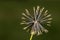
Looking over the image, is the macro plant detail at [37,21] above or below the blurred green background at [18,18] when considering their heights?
below

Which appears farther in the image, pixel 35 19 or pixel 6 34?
pixel 6 34

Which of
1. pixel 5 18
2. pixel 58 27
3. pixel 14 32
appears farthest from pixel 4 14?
pixel 58 27

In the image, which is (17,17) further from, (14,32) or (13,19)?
(14,32)

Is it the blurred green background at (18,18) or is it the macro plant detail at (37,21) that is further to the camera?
the blurred green background at (18,18)

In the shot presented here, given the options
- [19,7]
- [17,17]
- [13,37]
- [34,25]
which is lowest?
[34,25]

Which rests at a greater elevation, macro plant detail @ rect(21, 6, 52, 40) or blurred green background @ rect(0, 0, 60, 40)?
blurred green background @ rect(0, 0, 60, 40)
